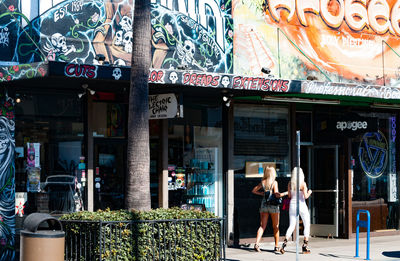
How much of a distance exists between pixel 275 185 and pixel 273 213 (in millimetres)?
610

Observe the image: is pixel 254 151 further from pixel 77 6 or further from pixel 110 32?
pixel 77 6

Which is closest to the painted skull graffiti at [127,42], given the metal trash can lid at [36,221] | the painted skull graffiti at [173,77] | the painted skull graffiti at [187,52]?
the painted skull graffiti at [187,52]

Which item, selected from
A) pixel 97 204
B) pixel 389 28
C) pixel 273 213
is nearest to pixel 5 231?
pixel 97 204

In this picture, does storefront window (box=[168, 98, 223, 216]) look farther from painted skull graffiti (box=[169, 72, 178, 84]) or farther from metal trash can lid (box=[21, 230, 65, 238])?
metal trash can lid (box=[21, 230, 65, 238])

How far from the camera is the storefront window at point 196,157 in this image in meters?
15.1

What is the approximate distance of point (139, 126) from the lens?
34.3 ft

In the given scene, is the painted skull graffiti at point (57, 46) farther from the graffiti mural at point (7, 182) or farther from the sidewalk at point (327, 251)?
the sidewalk at point (327, 251)

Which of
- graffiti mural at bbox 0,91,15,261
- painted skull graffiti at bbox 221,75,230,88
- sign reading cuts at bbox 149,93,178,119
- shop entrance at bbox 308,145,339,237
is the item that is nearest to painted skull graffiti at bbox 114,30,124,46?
sign reading cuts at bbox 149,93,178,119

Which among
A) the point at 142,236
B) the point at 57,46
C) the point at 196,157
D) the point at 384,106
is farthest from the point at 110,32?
the point at 384,106

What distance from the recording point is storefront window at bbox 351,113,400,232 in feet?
58.8

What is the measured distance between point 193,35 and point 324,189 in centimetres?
561

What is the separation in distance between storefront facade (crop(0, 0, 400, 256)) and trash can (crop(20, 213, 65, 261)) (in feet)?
10.3

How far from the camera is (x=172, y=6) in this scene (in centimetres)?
1472

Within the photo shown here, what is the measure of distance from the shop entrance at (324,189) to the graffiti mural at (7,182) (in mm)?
8072
